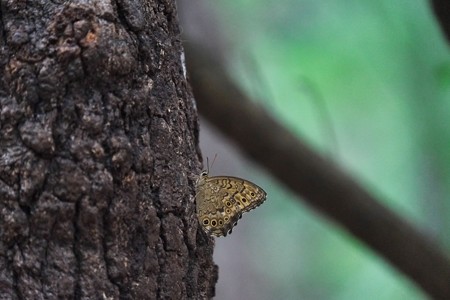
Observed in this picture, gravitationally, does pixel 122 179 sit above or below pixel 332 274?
above

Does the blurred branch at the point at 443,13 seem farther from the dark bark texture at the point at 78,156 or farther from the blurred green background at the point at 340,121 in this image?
the blurred green background at the point at 340,121

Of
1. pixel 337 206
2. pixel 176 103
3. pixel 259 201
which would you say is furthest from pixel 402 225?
pixel 176 103

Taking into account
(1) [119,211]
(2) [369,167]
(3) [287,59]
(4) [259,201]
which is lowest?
(2) [369,167]

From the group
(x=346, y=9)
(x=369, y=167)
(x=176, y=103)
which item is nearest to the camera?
(x=176, y=103)

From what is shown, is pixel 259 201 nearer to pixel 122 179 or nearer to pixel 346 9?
pixel 122 179

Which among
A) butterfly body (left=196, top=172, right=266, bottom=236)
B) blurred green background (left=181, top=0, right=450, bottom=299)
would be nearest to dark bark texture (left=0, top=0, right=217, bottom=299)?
butterfly body (left=196, top=172, right=266, bottom=236)

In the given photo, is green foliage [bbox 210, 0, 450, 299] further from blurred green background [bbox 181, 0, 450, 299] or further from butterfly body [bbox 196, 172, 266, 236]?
butterfly body [bbox 196, 172, 266, 236]
